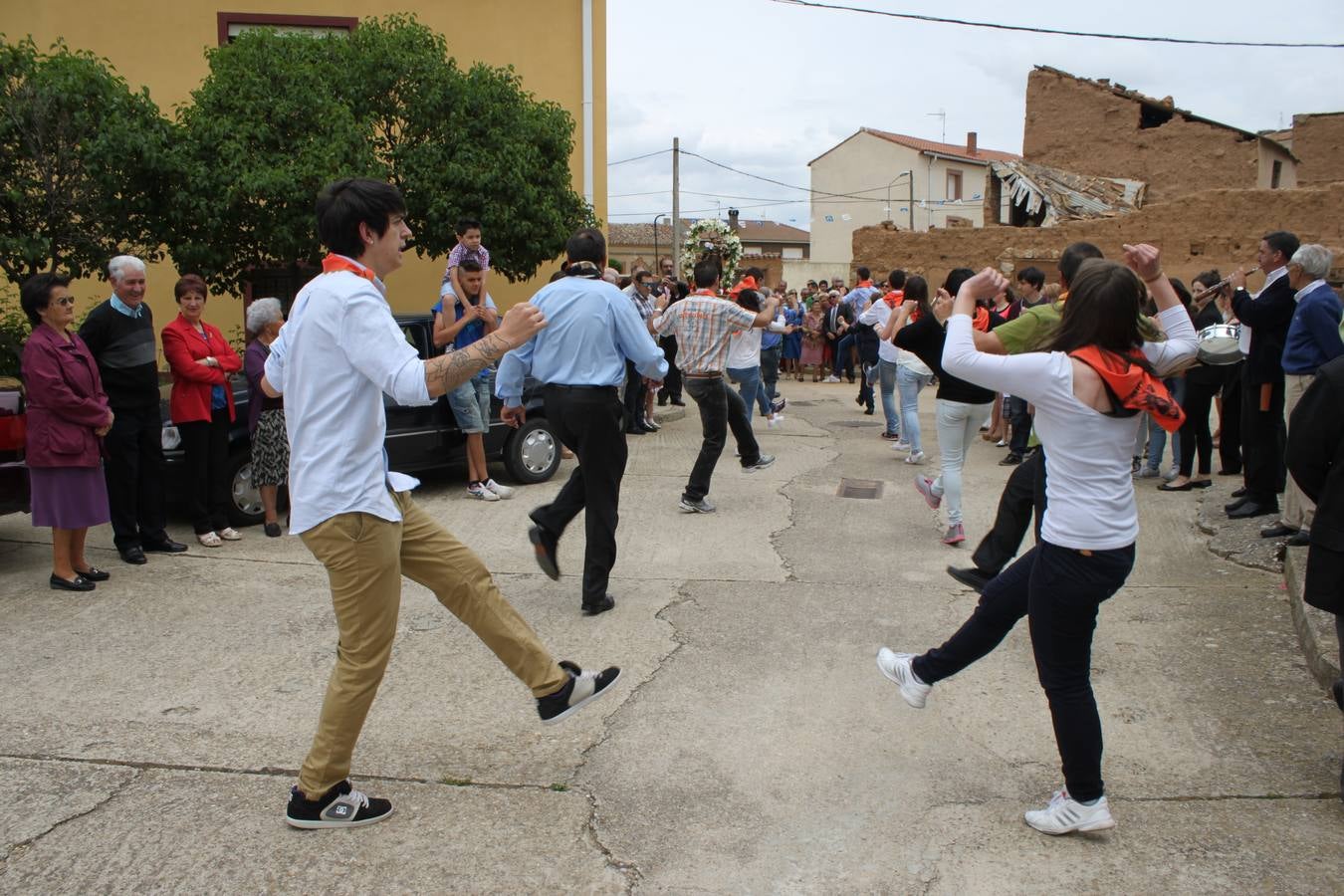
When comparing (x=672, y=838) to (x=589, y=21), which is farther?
(x=589, y=21)

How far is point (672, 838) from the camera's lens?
11.0ft

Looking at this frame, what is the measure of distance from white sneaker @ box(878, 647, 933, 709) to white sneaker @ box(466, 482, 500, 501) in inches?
195

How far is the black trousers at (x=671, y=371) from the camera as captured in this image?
42.8 feet

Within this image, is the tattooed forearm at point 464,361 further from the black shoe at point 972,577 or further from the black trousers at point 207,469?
the black trousers at point 207,469

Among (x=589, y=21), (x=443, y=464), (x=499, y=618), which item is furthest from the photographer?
(x=589, y=21)

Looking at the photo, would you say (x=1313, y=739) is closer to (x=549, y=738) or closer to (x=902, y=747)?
(x=902, y=747)

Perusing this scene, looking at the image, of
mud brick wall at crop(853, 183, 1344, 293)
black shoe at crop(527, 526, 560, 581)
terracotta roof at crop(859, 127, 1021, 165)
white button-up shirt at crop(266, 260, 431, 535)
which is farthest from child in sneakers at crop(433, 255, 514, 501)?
terracotta roof at crop(859, 127, 1021, 165)

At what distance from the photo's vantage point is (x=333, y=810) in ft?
A: 10.9

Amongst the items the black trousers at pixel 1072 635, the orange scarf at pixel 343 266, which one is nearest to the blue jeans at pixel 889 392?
the black trousers at pixel 1072 635

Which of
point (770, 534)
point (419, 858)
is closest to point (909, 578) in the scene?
point (770, 534)

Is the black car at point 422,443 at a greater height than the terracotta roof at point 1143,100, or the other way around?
the terracotta roof at point 1143,100

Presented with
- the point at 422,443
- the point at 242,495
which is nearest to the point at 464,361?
the point at 242,495

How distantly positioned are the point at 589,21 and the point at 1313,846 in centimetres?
1685

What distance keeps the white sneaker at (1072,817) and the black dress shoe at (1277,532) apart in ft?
14.3
